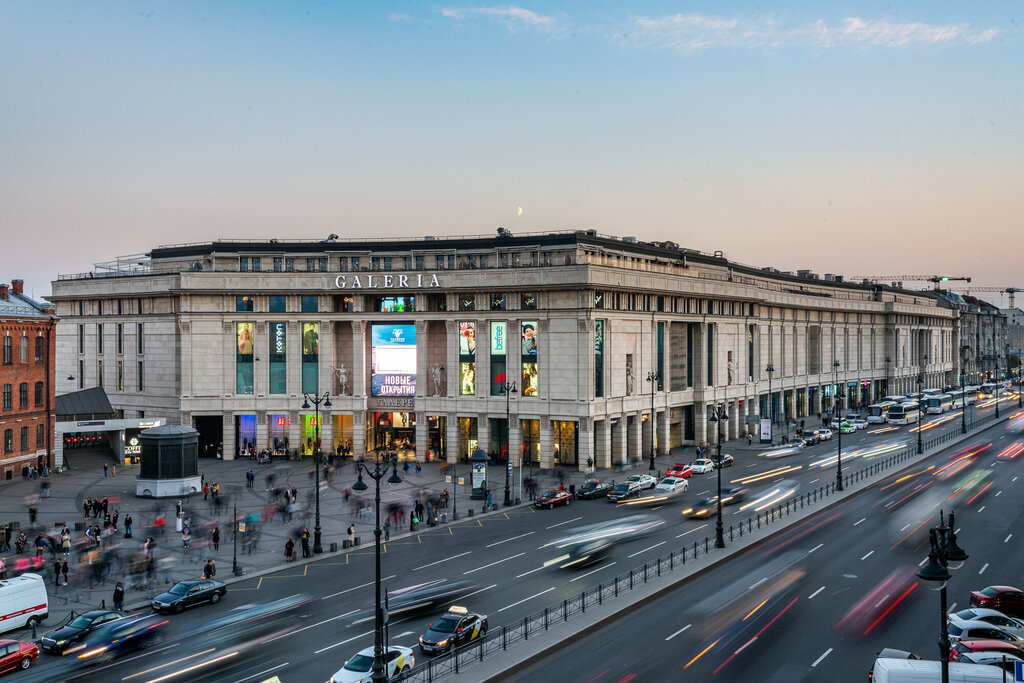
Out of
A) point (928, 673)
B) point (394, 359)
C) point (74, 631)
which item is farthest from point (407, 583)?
point (394, 359)

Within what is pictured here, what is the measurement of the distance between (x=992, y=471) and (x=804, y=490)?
2119cm

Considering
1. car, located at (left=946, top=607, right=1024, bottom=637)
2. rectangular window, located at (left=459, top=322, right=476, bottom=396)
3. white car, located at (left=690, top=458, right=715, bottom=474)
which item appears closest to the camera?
car, located at (left=946, top=607, right=1024, bottom=637)

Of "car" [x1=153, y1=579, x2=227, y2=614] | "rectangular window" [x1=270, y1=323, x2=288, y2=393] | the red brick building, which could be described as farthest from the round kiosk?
"car" [x1=153, y1=579, x2=227, y2=614]

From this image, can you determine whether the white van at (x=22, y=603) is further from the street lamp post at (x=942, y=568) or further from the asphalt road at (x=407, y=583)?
the street lamp post at (x=942, y=568)

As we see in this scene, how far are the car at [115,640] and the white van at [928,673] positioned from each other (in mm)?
25719

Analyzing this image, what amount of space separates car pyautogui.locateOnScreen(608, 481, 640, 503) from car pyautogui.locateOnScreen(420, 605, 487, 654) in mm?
29961

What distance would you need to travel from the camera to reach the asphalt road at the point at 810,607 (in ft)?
88.1

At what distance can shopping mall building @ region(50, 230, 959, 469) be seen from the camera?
73.4m

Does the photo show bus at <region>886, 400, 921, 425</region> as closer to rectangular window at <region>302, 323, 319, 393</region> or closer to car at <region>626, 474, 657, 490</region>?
car at <region>626, 474, 657, 490</region>

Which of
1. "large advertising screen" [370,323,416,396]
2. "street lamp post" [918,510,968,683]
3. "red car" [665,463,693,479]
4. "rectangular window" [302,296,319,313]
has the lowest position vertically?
"red car" [665,463,693,479]

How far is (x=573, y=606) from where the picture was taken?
3247 centimetres

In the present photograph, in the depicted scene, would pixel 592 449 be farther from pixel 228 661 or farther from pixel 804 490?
pixel 228 661

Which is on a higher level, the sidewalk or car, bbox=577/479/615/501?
car, bbox=577/479/615/501

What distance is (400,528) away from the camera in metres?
50.6
